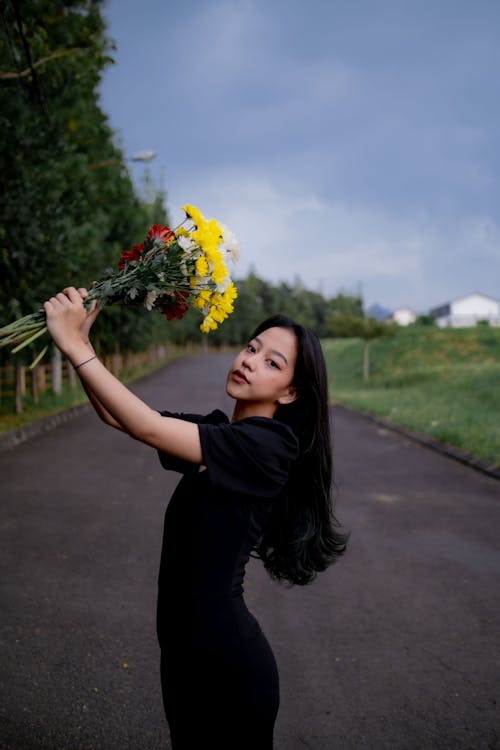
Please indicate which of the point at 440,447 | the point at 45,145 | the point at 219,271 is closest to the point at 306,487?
the point at 219,271

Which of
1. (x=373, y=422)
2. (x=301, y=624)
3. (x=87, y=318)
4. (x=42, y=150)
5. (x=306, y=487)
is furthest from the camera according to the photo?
(x=373, y=422)

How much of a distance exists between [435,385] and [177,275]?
19.5m

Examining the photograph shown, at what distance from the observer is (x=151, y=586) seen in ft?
15.2

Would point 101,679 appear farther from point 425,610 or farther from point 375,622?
point 425,610

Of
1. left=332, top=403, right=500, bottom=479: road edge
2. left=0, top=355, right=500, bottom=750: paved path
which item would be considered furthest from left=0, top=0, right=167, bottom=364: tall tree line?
left=332, top=403, right=500, bottom=479: road edge

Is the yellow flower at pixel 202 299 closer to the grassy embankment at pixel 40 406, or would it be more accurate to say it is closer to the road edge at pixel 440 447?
the road edge at pixel 440 447

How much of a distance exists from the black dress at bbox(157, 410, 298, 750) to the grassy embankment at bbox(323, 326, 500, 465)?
7.92m

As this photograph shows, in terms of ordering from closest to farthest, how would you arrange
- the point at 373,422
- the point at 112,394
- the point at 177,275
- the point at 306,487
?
the point at 112,394
the point at 177,275
the point at 306,487
the point at 373,422

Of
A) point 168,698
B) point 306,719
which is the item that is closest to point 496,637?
point 306,719

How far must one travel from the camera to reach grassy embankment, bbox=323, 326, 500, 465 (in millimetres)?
11940

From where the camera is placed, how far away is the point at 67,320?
1643mm

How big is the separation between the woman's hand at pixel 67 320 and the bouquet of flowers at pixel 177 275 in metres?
0.17

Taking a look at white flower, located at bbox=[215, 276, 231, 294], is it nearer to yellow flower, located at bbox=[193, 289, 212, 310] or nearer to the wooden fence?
yellow flower, located at bbox=[193, 289, 212, 310]

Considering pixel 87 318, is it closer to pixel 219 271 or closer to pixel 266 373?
pixel 219 271
